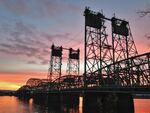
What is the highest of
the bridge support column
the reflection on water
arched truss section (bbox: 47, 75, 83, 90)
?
arched truss section (bbox: 47, 75, 83, 90)

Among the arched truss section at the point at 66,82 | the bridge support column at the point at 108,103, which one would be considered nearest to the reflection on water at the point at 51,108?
the arched truss section at the point at 66,82

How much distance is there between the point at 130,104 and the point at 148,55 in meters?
16.7

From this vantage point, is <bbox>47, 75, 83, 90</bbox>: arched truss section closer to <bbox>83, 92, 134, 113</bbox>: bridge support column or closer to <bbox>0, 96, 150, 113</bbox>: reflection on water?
<bbox>0, 96, 150, 113</bbox>: reflection on water

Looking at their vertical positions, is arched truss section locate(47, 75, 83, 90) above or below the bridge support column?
above

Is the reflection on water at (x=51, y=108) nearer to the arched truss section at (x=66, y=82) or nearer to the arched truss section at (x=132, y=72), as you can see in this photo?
the arched truss section at (x=66, y=82)

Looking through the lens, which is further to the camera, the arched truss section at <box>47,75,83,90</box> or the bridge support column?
the arched truss section at <box>47,75,83,90</box>

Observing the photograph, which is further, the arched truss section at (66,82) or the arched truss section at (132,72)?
the arched truss section at (66,82)

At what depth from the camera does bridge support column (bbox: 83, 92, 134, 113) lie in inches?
1933

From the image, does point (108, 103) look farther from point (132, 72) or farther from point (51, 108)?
point (51, 108)

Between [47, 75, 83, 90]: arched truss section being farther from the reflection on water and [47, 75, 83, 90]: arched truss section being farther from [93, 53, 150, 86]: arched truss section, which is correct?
[93, 53, 150, 86]: arched truss section

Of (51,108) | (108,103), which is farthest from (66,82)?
(108,103)

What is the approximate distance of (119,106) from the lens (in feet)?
161

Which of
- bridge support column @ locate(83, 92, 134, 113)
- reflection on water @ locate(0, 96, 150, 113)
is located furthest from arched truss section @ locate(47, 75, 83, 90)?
bridge support column @ locate(83, 92, 134, 113)

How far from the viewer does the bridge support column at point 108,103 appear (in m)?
49.1
